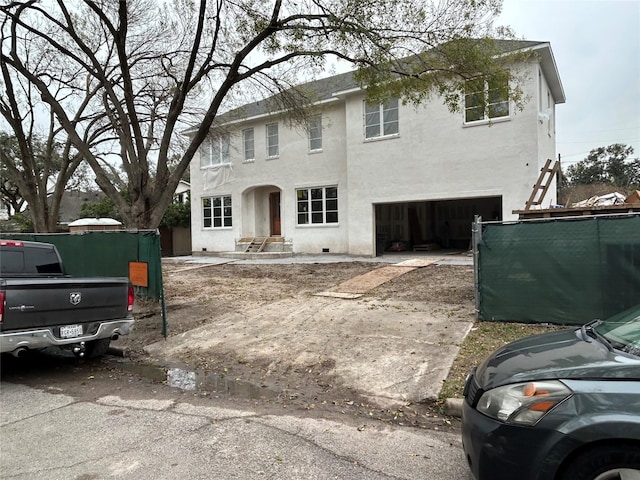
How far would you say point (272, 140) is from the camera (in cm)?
2102

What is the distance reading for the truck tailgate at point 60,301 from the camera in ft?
15.8

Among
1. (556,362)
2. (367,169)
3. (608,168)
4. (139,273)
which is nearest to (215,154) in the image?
(367,169)

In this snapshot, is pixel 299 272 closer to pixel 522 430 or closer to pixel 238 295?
pixel 238 295

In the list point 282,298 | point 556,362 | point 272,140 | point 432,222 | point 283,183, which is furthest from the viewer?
point 432,222

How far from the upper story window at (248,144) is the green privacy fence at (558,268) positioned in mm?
16410

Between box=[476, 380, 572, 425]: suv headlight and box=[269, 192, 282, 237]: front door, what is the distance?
19.7 m

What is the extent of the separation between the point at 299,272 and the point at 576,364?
11896mm

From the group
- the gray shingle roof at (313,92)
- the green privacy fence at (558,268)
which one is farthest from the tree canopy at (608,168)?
the green privacy fence at (558,268)

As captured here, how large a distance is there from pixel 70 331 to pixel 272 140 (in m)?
16.9

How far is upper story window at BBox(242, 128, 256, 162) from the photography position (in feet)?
71.1

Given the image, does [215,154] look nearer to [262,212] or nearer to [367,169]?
[262,212]

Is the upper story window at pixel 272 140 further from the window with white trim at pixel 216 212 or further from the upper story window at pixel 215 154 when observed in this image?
the window with white trim at pixel 216 212

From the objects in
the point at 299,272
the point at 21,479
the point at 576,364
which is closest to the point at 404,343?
the point at 576,364

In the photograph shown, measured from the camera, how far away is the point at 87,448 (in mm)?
3453
